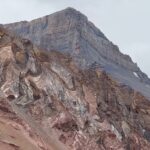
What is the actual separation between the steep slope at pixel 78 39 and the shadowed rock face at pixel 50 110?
8705 cm

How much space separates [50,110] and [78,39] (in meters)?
104

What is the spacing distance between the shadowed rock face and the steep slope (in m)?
87.0

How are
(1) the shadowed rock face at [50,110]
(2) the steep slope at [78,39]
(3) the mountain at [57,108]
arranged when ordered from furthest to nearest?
(2) the steep slope at [78,39] < (3) the mountain at [57,108] < (1) the shadowed rock face at [50,110]

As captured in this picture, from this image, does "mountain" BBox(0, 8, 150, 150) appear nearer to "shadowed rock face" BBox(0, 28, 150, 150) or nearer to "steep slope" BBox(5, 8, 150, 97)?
"shadowed rock face" BBox(0, 28, 150, 150)

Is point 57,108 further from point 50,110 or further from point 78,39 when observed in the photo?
point 78,39

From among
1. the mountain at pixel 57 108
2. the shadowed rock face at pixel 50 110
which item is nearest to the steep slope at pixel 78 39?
the mountain at pixel 57 108

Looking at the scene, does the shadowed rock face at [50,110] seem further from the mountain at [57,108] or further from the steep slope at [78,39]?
the steep slope at [78,39]

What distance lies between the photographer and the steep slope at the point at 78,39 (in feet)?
514

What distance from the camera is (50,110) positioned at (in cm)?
5378

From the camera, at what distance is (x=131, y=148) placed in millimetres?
63219

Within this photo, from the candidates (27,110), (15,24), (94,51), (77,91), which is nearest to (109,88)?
(77,91)

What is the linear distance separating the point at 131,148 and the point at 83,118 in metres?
9.10

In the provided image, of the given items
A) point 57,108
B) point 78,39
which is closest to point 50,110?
point 57,108

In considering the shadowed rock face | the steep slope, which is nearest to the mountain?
the shadowed rock face
